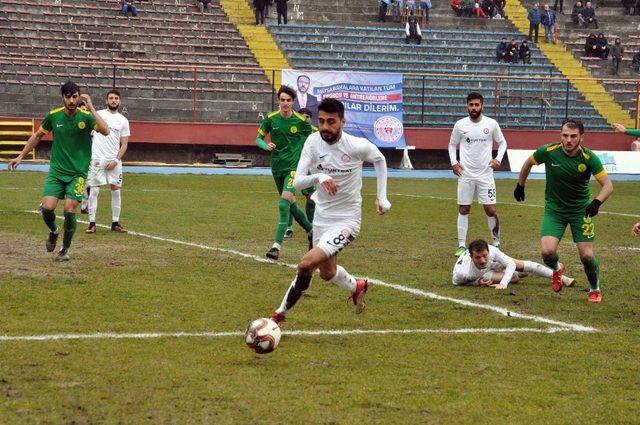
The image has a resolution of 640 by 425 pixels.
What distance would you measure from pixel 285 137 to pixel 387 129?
940 inches

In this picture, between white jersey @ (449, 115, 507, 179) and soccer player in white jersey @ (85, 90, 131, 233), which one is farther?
soccer player in white jersey @ (85, 90, 131, 233)

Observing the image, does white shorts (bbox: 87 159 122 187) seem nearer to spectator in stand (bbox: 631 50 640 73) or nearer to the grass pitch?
the grass pitch

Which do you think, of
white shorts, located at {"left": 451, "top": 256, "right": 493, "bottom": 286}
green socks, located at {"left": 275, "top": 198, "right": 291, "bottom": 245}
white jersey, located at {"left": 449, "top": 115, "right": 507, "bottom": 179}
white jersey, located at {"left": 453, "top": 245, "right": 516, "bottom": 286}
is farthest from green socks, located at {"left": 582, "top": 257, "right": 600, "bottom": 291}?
white jersey, located at {"left": 449, "top": 115, "right": 507, "bottom": 179}

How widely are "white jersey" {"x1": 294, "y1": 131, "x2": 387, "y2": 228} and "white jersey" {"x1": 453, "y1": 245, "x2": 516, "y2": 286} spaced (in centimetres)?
307

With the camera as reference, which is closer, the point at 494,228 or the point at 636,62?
the point at 494,228

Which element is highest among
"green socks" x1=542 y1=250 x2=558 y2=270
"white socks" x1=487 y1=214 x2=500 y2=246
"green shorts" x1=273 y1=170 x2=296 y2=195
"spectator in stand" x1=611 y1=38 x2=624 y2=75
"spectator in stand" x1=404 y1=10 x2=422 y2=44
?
"spectator in stand" x1=404 y1=10 x2=422 y2=44

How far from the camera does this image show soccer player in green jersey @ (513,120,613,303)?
1205 cm

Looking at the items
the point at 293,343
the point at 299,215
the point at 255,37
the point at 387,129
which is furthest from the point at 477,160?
the point at 255,37

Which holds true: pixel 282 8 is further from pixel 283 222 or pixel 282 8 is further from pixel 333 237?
pixel 333 237

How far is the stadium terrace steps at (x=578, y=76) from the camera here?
44.6 m

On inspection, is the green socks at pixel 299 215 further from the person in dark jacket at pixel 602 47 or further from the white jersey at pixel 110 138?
the person in dark jacket at pixel 602 47

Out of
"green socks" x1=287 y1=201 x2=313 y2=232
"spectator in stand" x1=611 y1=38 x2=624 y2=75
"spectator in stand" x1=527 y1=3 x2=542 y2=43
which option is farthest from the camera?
"spectator in stand" x1=527 y1=3 x2=542 y2=43

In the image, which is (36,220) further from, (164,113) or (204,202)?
(164,113)

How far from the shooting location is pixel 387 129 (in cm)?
4000
